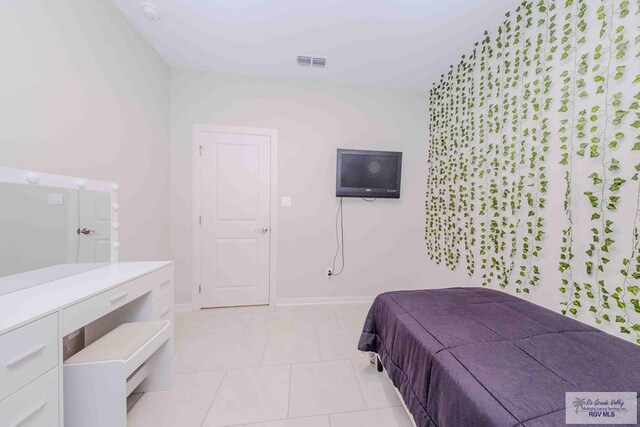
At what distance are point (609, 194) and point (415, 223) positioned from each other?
179 centimetres

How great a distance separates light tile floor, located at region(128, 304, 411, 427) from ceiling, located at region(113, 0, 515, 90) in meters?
2.74

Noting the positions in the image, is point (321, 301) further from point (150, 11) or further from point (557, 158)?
point (150, 11)

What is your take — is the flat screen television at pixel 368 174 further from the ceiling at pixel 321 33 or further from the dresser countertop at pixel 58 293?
the dresser countertop at pixel 58 293

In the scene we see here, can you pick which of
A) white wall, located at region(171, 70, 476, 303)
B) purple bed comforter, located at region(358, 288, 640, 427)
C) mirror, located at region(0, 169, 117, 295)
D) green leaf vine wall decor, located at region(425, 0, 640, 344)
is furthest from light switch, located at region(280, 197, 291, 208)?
green leaf vine wall decor, located at region(425, 0, 640, 344)

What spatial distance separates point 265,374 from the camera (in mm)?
1663

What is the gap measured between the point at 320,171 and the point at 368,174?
59 centimetres

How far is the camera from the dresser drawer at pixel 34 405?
751mm

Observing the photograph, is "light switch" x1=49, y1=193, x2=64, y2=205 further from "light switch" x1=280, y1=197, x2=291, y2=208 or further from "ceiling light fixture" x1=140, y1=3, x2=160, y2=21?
"light switch" x1=280, y1=197, x2=291, y2=208

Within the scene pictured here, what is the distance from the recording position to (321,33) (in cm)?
200

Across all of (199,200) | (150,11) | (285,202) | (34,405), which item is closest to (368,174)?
(285,202)

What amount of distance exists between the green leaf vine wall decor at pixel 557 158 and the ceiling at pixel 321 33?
13.6 inches

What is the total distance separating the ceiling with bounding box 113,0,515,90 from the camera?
5.72 ft

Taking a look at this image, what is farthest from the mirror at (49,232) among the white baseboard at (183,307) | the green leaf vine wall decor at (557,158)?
the green leaf vine wall decor at (557,158)

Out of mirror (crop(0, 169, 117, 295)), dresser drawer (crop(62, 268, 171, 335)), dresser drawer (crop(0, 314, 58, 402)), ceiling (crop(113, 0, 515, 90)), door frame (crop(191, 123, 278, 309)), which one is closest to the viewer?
dresser drawer (crop(0, 314, 58, 402))
